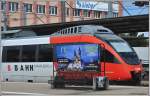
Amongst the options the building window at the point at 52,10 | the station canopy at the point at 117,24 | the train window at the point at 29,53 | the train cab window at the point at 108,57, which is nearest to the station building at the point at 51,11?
the building window at the point at 52,10

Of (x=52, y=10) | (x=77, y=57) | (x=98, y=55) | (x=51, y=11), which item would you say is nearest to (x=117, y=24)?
A: (x=77, y=57)

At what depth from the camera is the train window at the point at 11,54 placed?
30.8 metres

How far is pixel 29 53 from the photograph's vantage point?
30141 mm

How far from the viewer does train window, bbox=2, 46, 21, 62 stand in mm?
30844

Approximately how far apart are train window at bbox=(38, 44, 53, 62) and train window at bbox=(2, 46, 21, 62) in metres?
1.74

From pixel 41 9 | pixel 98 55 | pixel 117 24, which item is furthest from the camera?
pixel 41 9

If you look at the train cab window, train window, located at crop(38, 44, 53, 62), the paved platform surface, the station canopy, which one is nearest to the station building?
the station canopy

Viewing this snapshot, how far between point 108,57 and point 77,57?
1588 millimetres

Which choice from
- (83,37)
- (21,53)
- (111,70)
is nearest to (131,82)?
(111,70)

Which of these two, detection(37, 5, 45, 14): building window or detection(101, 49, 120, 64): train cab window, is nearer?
detection(101, 49, 120, 64): train cab window

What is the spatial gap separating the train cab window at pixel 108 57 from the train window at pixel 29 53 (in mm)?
4521

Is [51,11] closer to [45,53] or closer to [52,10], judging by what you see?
[52,10]

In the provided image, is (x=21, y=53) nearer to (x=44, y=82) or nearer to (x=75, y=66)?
(x=44, y=82)

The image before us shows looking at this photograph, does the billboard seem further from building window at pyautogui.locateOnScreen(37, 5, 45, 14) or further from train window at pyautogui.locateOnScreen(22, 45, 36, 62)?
building window at pyautogui.locateOnScreen(37, 5, 45, 14)
